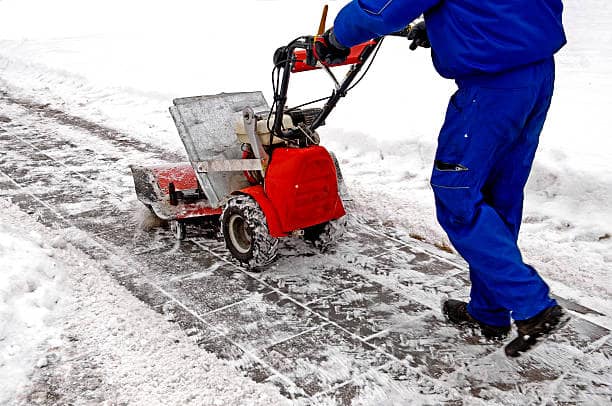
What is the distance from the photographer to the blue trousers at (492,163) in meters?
2.97

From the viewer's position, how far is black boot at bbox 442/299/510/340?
3.53m

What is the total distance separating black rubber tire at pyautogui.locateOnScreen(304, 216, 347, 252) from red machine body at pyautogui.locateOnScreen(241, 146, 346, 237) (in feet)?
0.72

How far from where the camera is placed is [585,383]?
3.16 m

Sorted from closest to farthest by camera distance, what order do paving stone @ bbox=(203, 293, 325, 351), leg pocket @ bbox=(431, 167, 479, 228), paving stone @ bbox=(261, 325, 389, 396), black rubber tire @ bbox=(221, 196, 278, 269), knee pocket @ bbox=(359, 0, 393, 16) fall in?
knee pocket @ bbox=(359, 0, 393, 16), leg pocket @ bbox=(431, 167, 479, 228), paving stone @ bbox=(261, 325, 389, 396), paving stone @ bbox=(203, 293, 325, 351), black rubber tire @ bbox=(221, 196, 278, 269)

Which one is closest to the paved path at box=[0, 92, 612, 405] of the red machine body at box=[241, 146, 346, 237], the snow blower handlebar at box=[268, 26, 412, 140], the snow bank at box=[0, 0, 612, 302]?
the red machine body at box=[241, 146, 346, 237]

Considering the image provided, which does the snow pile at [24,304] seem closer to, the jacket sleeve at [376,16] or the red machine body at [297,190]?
the red machine body at [297,190]

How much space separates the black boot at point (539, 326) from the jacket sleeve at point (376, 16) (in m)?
1.44

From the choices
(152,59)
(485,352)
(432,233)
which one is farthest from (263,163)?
(152,59)

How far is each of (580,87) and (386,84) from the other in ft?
8.09

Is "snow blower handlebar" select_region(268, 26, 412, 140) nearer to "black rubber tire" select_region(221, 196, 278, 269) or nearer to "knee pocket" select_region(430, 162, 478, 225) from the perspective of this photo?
"black rubber tire" select_region(221, 196, 278, 269)

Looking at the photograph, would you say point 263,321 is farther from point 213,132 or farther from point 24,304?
point 213,132

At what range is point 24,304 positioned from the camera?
373cm

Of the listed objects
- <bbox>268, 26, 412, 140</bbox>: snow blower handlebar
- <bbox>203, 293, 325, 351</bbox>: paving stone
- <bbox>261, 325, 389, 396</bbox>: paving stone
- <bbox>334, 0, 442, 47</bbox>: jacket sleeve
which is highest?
<bbox>334, 0, 442, 47</bbox>: jacket sleeve

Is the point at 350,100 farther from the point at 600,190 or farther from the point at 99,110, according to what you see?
the point at 600,190
